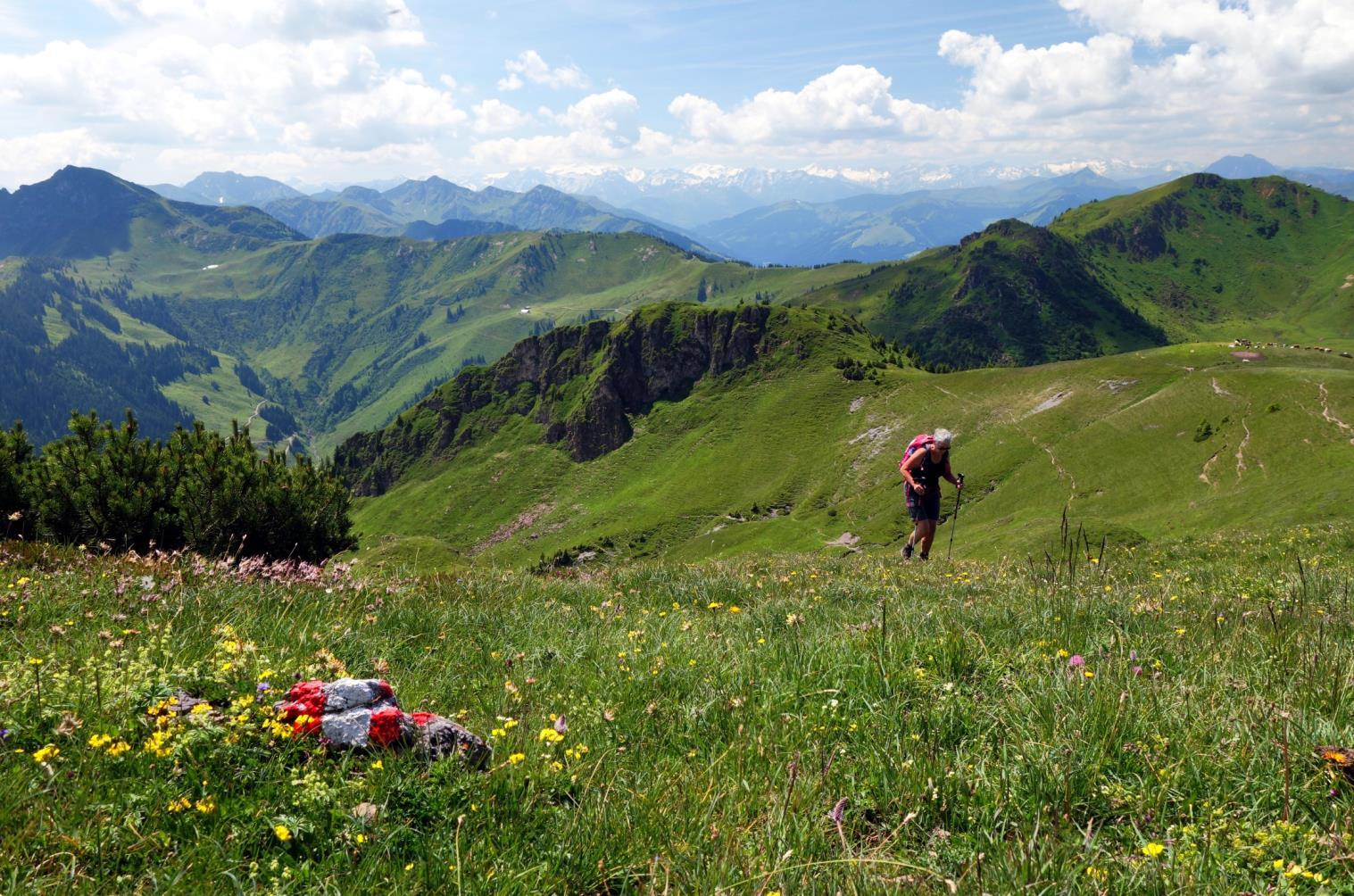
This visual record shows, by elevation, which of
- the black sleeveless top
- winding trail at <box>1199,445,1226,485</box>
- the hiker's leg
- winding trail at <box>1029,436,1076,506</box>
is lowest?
winding trail at <box>1029,436,1076,506</box>

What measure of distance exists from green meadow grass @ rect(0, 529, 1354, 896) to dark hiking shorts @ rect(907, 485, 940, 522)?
1131 cm

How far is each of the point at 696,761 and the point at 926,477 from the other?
50.9ft

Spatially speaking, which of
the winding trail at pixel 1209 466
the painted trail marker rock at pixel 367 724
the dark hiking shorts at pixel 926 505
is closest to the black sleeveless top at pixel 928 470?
the dark hiking shorts at pixel 926 505

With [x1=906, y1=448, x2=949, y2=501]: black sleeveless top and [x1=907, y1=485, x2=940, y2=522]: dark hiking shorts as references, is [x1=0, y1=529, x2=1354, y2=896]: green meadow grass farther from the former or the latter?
[x1=907, y1=485, x2=940, y2=522]: dark hiking shorts

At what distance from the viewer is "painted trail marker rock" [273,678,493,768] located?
14.0ft

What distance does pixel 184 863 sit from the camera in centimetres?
314

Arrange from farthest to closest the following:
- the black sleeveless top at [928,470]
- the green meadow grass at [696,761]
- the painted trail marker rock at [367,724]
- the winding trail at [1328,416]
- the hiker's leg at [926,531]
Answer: the winding trail at [1328,416], the hiker's leg at [926,531], the black sleeveless top at [928,470], the painted trail marker rock at [367,724], the green meadow grass at [696,761]

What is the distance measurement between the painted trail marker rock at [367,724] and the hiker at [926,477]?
1535 cm

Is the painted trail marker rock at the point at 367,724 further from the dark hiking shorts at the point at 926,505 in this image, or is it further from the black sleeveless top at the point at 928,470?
the dark hiking shorts at the point at 926,505

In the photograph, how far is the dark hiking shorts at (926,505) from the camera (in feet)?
62.1

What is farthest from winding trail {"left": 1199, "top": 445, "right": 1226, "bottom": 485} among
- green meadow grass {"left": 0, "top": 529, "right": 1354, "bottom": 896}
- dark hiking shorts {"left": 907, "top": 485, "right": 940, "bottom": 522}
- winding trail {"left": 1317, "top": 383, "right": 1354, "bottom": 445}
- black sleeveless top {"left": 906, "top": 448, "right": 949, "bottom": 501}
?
green meadow grass {"left": 0, "top": 529, "right": 1354, "bottom": 896}

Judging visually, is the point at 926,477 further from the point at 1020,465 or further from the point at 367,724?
the point at 1020,465

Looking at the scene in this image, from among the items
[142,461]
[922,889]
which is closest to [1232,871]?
[922,889]

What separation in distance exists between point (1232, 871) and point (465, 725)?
15.3 feet
